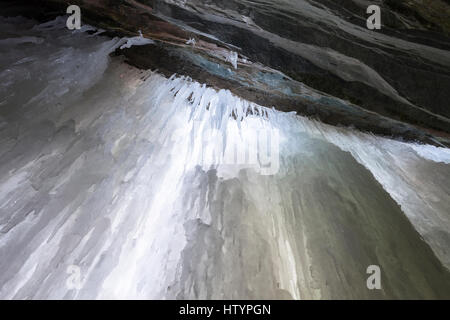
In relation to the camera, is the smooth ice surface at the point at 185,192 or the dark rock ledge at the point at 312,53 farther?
the dark rock ledge at the point at 312,53

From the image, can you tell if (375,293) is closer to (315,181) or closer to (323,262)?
(323,262)

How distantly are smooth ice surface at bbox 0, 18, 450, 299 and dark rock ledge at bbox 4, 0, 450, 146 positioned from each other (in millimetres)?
260

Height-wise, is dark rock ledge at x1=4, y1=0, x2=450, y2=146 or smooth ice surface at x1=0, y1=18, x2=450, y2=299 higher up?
dark rock ledge at x1=4, y1=0, x2=450, y2=146

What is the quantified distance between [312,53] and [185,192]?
2213 mm

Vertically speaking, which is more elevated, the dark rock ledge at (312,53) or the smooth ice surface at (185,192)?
the dark rock ledge at (312,53)

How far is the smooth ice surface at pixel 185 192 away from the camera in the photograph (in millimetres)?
1979

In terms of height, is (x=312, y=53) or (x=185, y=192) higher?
(x=312, y=53)

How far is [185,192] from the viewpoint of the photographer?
2543mm

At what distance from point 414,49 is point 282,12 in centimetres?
146

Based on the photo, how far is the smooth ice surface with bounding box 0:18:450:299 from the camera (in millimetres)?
1979

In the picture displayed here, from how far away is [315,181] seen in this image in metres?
2.78

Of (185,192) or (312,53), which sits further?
(312,53)

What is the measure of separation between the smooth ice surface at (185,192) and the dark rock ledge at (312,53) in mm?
260
